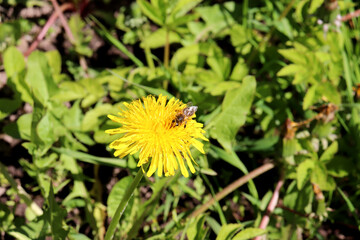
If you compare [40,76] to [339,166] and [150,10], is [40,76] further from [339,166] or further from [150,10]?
[339,166]

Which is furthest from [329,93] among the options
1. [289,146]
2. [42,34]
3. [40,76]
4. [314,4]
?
[42,34]

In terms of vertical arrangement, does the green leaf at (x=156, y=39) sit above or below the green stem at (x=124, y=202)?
above

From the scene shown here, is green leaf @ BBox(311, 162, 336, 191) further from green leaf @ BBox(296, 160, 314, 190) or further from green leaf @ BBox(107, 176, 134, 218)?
green leaf @ BBox(107, 176, 134, 218)

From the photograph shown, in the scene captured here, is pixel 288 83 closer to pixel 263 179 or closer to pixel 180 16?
pixel 263 179

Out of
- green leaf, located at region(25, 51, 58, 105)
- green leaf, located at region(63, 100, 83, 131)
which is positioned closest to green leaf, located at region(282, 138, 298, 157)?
green leaf, located at region(63, 100, 83, 131)

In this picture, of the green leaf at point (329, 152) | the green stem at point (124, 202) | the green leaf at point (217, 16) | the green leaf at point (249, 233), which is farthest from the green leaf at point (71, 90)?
the green leaf at point (329, 152)

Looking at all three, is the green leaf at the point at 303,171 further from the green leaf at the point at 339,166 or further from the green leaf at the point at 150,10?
the green leaf at the point at 150,10

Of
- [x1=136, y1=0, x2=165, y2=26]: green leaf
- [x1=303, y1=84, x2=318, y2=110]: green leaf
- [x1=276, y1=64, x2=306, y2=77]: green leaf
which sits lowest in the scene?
[x1=303, y1=84, x2=318, y2=110]: green leaf
